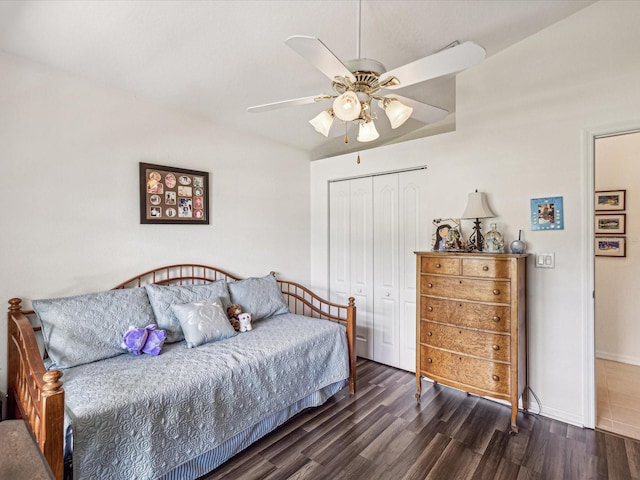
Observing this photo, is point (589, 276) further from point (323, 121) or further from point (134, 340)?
point (134, 340)

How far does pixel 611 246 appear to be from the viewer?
10.8 ft

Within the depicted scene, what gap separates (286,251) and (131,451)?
2448mm

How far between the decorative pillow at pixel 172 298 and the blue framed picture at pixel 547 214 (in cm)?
249

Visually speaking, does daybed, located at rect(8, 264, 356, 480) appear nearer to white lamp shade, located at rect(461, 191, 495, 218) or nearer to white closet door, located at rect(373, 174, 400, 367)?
white closet door, located at rect(373, 174, 400, 367)

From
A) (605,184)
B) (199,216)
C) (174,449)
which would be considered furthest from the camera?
(605,184)

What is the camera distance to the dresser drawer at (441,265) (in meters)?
2.43

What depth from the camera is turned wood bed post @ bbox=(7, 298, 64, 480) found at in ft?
3.99

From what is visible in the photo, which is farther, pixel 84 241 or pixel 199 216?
pixel 199 216

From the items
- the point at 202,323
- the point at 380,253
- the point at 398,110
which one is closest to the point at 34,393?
the point at 202,323

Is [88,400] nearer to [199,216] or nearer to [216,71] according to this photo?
[199,216]

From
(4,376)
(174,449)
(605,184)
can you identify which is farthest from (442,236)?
(4,376)

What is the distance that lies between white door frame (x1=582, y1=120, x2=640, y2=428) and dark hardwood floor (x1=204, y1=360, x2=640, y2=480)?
22 cm

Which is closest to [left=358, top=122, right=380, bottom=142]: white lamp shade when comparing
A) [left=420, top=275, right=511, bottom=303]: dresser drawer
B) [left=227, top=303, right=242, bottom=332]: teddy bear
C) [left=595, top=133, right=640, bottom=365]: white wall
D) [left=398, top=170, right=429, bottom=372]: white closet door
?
[left=420, top=275, right=511, bottom=303]: dresser drawer

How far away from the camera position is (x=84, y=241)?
2.28 meters
